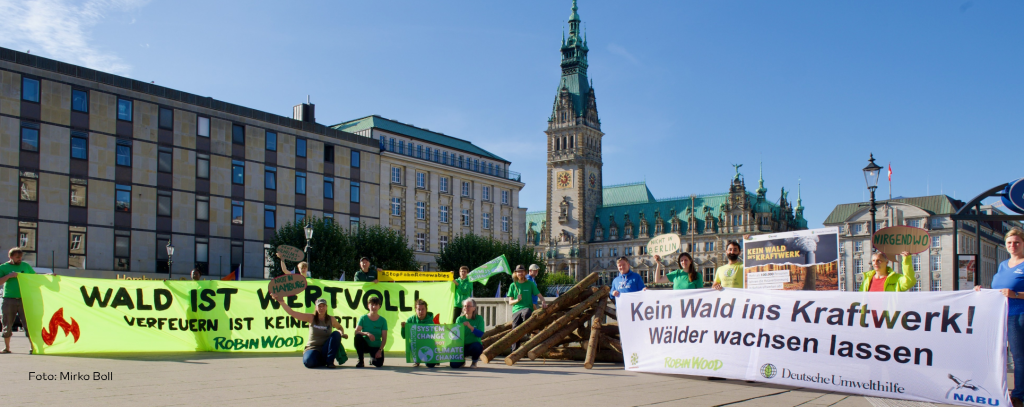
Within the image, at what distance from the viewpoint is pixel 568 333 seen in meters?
14.2

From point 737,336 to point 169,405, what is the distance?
7.16 meters

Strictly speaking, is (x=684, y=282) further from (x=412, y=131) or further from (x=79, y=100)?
(x=412, y=131)

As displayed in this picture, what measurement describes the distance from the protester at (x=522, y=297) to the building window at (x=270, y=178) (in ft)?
151

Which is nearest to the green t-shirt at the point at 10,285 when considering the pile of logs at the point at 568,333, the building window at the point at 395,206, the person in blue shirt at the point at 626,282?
the pile of logs at the point at 568,333

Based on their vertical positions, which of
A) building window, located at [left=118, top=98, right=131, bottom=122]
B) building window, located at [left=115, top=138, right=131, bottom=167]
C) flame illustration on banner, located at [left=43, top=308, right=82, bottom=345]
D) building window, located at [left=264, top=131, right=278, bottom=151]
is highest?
building window, located at [left=118, top=98, right=131, bottom=122]

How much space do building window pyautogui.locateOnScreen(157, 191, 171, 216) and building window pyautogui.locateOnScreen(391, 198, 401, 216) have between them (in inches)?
850

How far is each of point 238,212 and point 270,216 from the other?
8.75 feet

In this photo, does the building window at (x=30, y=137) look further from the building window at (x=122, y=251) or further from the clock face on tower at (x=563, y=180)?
the clock face on tower at (x=563, y=180)

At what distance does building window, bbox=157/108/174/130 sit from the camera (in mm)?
51094

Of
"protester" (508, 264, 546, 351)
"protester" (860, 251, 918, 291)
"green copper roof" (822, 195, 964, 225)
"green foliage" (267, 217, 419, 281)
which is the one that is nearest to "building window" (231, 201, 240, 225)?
"green foliage" (267, 217, 419, 281)

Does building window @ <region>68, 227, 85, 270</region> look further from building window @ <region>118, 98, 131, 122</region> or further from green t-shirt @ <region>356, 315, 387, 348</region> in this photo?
green t-shirt @ <region>356, 315, 387, 348</region>

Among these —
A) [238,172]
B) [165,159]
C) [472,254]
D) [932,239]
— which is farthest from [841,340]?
[932,239]

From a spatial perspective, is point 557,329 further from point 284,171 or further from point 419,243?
point 419,243

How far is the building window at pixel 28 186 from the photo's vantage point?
4447 cm
